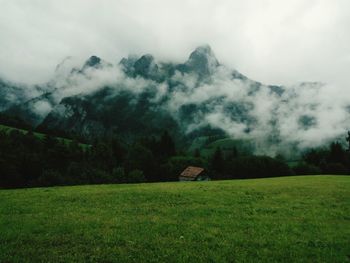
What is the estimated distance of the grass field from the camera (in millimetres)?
11852

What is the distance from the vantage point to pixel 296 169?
14538 cm

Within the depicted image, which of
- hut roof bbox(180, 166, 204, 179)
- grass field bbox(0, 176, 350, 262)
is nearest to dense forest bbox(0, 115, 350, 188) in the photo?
hut roof bbox(180, 166, 204, 179)

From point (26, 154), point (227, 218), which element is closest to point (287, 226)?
point (227, 218)

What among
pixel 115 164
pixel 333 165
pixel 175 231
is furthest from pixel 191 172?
pixel 175 231

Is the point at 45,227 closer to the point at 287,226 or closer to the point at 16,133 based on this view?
the point at 287,226

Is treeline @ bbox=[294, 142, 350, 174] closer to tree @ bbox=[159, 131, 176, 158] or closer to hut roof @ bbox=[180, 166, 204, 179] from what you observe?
hut roof @ bbox=[180, 166, 204, 179]

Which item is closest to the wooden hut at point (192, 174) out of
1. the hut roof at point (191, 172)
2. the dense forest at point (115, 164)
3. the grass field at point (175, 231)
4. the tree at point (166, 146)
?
the hut roof at point (191, 172)

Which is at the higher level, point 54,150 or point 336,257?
point 54,150

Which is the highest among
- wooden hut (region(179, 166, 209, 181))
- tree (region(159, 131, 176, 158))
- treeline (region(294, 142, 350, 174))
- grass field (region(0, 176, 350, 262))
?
tree (region(159, 131, 176, 158))

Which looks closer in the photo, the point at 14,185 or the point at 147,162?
the point at 14,185

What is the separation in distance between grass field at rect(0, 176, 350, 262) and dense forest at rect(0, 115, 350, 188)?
82462 millimetres

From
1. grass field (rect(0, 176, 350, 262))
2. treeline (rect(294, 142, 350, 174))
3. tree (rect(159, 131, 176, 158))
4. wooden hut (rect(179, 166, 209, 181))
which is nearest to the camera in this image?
grass field (rect(0, 176, 350, 262))

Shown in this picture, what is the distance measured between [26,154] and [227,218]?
349ft

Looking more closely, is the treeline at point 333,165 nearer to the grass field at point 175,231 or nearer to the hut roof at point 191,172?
the hut roof at point 191,172
